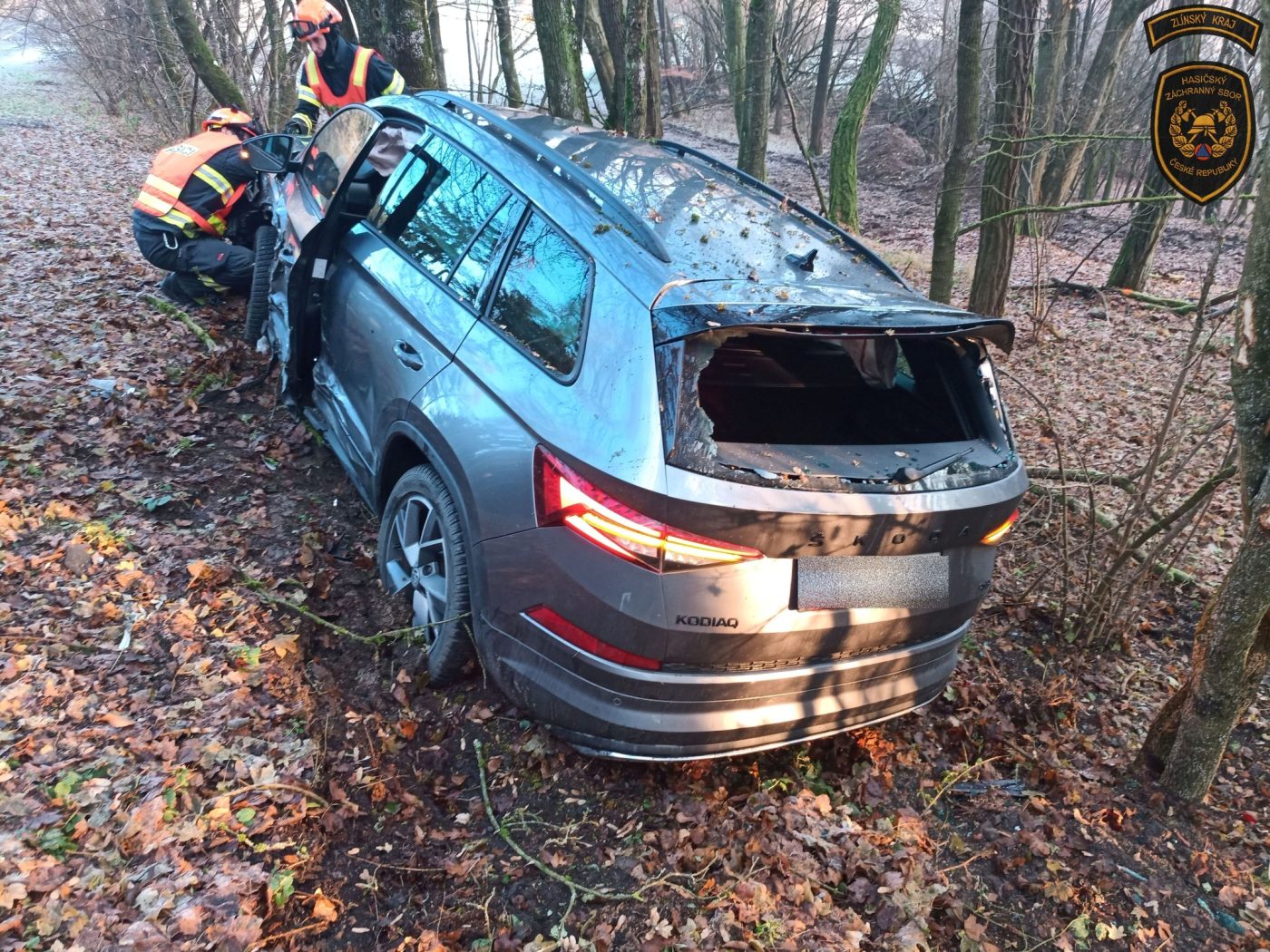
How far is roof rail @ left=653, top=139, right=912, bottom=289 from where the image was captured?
11.0 ft

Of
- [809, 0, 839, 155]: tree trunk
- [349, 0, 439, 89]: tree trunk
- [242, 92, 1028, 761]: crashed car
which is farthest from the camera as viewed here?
[809, 0, 839, 155]: tree trunk

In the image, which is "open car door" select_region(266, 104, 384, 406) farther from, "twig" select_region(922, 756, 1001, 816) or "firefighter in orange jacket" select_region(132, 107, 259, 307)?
"twig" select_region(922, 756, 1001, 816)

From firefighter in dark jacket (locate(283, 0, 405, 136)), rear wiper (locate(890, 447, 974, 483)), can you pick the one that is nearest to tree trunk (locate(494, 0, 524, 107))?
firefighter in dark jacket (locate(283, 0, 405, 136))

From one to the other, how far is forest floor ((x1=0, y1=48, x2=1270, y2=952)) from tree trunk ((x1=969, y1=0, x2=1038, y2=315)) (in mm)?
4252

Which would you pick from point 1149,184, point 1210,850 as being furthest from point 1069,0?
point 1210,850

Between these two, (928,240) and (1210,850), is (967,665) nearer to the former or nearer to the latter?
(1210,850)

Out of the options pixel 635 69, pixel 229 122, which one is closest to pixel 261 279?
pixel 229 122

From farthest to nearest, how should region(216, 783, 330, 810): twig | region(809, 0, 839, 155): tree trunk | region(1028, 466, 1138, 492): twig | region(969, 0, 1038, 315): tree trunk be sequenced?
region(809, 0, 839, 155): tree trunk
region(969, 0, 1038, 315): tree trunk
region(1028, 466, 1138, 492): twig
region(216, 783, 330, 810): twig

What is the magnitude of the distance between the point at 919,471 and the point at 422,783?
198 centimetres

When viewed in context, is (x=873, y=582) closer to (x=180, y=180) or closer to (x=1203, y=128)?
(x=1203, y=128)

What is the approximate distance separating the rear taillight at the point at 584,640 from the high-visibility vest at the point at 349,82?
195 inches

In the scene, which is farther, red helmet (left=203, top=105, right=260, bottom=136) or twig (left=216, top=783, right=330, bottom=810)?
red helmet (left=203, top=105, right=260, bottom=136)

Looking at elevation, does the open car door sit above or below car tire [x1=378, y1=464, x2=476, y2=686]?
above

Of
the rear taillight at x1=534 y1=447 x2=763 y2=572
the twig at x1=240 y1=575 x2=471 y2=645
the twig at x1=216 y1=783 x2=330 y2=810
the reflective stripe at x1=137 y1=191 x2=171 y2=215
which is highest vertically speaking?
the reflective stripe at x1=137 y1=191 x2=171 y2=215
